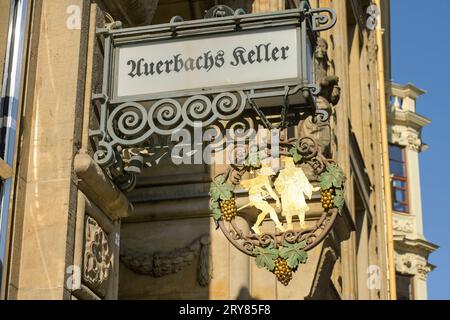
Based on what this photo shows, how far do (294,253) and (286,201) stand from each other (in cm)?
46

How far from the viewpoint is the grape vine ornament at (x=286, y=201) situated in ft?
24.3

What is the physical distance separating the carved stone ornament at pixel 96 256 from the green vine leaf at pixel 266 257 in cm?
102

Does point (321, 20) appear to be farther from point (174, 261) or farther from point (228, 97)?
point (174, 261)

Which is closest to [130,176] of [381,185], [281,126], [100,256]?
[100,256]

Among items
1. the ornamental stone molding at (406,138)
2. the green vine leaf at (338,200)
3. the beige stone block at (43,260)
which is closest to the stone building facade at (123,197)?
the beige stone block at (43,260)

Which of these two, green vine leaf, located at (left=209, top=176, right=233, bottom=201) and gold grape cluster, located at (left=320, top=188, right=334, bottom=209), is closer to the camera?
gold grape cluster, located at (left=320, top=188, right=334, bottom=209)

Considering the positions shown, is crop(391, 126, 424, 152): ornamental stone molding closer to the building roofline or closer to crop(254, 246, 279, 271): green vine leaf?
the building roofline

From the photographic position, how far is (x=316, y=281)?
1300cm

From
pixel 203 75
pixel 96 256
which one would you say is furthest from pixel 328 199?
pixel 96 256

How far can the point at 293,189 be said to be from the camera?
7.77 meters

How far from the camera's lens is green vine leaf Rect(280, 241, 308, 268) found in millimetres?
7371

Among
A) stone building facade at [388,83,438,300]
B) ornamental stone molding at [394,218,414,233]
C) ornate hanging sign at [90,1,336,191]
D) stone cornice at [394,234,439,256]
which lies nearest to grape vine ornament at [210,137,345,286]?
ornate hanging sign at [90,1,336,191]

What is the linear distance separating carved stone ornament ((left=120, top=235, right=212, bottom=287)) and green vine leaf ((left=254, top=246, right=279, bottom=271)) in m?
4.71

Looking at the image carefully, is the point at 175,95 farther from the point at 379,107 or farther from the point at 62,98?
the point at 379,107
